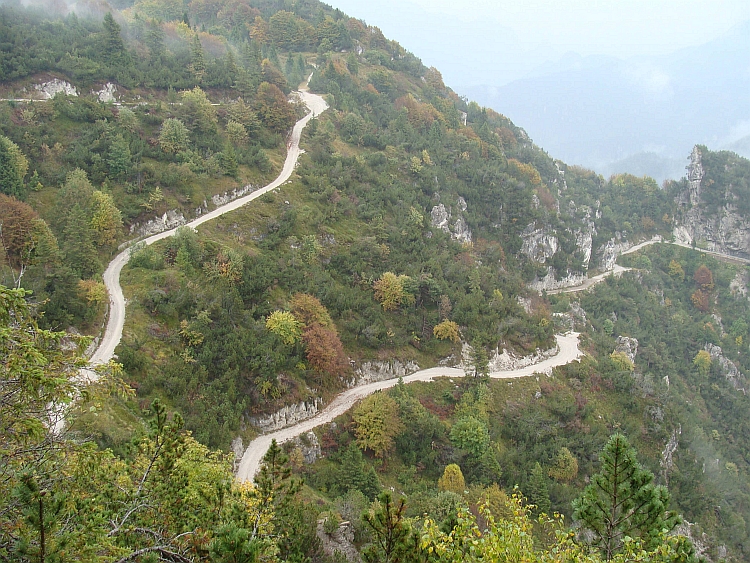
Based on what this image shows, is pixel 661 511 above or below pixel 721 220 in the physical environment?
above

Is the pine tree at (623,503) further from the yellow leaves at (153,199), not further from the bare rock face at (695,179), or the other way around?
the bare rock face at (695,179)

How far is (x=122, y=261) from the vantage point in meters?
40.7

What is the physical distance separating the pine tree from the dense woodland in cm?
8

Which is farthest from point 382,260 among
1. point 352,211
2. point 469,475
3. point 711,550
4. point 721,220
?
point 721,220

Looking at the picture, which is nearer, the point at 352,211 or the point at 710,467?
the point at 710,467

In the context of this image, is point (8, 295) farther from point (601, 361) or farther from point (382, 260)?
point (601, 361)

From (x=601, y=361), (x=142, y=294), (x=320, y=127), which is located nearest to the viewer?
(x=142, y=294)

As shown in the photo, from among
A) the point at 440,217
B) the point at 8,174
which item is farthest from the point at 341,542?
the point at 440,217

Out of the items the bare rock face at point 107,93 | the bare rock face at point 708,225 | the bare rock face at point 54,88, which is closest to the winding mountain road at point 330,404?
the bare rock face at point 107,93

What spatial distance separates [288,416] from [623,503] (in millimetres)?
26654

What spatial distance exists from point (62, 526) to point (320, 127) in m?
67.1

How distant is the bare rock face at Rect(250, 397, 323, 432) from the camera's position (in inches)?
1357

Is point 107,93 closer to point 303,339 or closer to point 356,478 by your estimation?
point 303,339

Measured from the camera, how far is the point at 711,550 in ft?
139
